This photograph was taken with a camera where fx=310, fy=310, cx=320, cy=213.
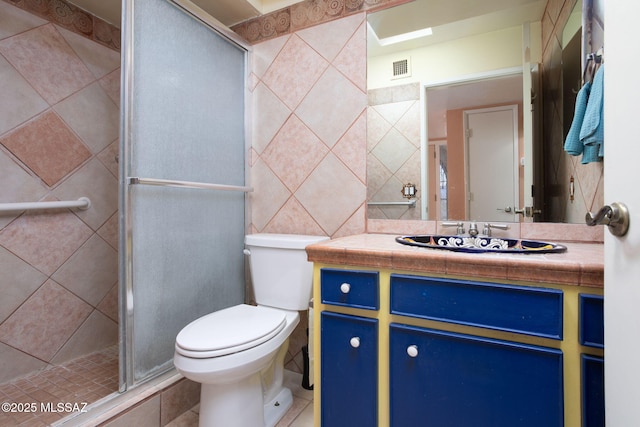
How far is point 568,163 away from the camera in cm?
123

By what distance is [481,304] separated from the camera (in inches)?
33.7

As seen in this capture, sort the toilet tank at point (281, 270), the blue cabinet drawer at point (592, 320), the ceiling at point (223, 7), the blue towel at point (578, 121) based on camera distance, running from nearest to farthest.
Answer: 1. the blue cabinet drawer at point (592, 320)
2. the blue towel at point (578, 121)
3. the toilet tank at point (281, 270)
4. the ceiling at point (223, 7)

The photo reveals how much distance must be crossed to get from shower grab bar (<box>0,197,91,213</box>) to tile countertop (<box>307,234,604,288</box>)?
150 cm

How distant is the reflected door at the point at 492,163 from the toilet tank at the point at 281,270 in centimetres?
73

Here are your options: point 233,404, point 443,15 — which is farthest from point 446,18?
point 233,404

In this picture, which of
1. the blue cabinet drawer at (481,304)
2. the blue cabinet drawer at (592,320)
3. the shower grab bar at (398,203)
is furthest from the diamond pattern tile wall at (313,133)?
the blue cabinet drawer at (592,320)

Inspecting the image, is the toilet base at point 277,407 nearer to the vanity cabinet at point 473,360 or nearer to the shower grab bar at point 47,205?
the vanity cabinet at point 473,360

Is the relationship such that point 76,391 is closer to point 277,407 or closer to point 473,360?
point 277,407

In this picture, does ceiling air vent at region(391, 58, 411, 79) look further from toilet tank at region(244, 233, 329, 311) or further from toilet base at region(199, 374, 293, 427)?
toilet base at region(199, 374, 293, 427)

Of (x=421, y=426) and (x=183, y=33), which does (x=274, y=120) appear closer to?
(x=183, y=33)

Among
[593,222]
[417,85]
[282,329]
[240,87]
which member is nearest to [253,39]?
[240,87]

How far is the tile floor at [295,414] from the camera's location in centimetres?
140

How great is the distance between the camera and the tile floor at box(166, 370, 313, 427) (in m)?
1.40

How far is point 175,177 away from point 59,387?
1.17 metres
